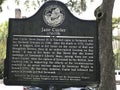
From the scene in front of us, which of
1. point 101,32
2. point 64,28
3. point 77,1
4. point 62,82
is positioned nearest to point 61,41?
point 64,28

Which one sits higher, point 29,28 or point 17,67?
point 29,28

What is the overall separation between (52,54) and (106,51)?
478cm

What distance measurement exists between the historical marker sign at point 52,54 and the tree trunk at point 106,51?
369 cm

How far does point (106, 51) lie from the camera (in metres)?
12.5

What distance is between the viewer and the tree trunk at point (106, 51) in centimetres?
1202

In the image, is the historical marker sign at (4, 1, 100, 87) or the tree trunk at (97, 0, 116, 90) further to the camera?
the tree trunk at (97, 0, 116, 90)

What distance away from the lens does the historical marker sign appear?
313 inches

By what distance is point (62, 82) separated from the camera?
26.0 ft

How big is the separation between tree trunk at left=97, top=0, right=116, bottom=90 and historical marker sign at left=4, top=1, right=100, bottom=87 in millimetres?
3685

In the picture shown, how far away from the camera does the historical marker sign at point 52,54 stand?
7.94 metres

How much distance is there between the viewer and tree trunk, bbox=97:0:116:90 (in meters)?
12.0

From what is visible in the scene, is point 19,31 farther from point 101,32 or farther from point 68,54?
point 101,32

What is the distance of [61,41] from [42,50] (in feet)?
1.34

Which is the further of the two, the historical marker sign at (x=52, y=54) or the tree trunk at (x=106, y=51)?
the tree trunk at (x=106, y=51)
